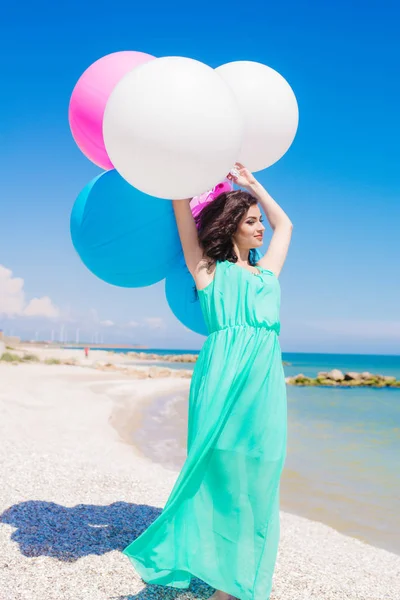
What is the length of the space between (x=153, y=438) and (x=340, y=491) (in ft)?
13.2

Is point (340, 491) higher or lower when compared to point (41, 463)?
lower

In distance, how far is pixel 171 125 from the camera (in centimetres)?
262

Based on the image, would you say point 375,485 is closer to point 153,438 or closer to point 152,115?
point 153,438

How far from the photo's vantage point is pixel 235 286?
124 inches

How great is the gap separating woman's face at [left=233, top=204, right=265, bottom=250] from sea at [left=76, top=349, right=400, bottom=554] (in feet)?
12.9

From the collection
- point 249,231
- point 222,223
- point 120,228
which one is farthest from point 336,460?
point 120,228

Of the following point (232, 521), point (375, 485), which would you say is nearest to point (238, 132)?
point (232, 521)

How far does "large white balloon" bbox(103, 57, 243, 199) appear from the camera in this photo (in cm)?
263

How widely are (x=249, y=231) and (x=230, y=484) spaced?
4.70 ft

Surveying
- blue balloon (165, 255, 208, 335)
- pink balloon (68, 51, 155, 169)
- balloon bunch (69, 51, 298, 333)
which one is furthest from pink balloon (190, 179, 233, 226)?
pink balloon (68, 51, 155, 169)

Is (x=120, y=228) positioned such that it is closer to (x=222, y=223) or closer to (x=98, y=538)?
(x=222, y=223)

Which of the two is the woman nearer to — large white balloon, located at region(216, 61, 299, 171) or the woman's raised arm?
the woman's raised arm

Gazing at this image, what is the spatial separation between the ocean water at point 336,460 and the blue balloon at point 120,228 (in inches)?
162

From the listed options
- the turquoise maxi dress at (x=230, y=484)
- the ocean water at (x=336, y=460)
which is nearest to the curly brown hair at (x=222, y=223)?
the turquoise maxi dress at (x=230, y=484)
